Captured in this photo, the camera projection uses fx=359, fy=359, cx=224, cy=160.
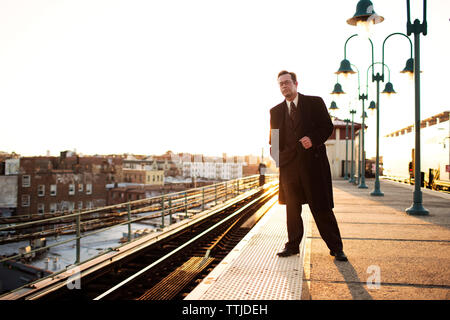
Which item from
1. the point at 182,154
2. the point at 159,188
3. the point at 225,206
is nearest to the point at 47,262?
the point at 225,206

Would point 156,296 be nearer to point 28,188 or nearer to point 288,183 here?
point 288,183

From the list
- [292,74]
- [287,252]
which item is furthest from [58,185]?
[292,74]

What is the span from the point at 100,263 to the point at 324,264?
3578 millimetres

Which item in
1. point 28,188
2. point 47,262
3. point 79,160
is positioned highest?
point 79,160

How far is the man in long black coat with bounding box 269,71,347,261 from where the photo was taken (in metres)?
3.83

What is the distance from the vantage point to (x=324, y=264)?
154 inches

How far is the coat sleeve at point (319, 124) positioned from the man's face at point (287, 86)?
0.26 meters

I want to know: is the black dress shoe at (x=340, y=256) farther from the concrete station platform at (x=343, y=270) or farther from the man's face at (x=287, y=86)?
the man's face at (x=287, y=86)

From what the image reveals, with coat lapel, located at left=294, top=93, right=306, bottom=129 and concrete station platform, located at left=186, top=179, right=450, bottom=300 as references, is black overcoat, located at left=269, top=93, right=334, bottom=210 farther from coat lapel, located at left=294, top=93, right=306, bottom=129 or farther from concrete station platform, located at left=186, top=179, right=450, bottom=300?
concrete station platform, located at left=186, top=179, right=450, bottom=300

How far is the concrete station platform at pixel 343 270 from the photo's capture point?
3.01 meters

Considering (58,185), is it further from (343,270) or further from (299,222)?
(343,270)

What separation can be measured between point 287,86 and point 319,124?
0.54m

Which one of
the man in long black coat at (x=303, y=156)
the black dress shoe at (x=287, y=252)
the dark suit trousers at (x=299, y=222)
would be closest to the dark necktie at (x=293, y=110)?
the man in long black coat at (x=303, y=156)

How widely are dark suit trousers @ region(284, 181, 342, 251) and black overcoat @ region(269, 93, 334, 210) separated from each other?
0.08m
